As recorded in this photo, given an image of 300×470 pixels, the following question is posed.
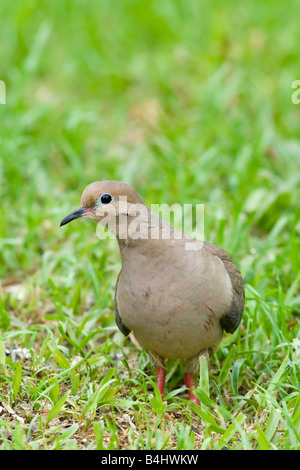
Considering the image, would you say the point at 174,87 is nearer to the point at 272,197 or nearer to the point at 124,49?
the point at 124,49

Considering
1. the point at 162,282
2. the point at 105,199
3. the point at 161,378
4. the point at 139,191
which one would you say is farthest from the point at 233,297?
the point at 139,191

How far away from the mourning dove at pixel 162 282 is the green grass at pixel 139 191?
0.23 m

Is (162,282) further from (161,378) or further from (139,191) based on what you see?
(139,191)

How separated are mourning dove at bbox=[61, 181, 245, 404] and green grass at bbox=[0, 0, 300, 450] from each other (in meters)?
0.23

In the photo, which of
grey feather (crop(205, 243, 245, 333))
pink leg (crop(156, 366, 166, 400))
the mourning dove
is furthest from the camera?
pink leg (crop(156, 366, 166, 400))

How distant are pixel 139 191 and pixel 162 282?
243 cm

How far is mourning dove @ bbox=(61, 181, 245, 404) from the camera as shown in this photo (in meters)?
3.64

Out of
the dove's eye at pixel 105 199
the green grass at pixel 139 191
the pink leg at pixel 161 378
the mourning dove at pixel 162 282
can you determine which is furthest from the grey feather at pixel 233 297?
the dove's eye at pixel 105 199

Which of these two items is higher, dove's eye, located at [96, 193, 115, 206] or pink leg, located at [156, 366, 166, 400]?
dove's eye, located at [96, 193, 115, 206]

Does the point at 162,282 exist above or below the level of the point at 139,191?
below

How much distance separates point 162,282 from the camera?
365 centimetres

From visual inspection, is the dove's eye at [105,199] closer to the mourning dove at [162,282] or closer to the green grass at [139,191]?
the mourning dove at [162,282]

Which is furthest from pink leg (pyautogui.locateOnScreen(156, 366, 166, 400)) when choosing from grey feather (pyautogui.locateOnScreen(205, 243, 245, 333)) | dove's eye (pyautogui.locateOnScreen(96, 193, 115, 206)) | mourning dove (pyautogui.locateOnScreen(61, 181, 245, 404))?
dove's eye (pyautogui.locateOnScreen(96, 193, 115, 206))

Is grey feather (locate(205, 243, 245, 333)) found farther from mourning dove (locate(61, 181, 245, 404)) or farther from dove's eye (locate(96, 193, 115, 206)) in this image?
dove's eye (locate(96, 193, 115, 206))
